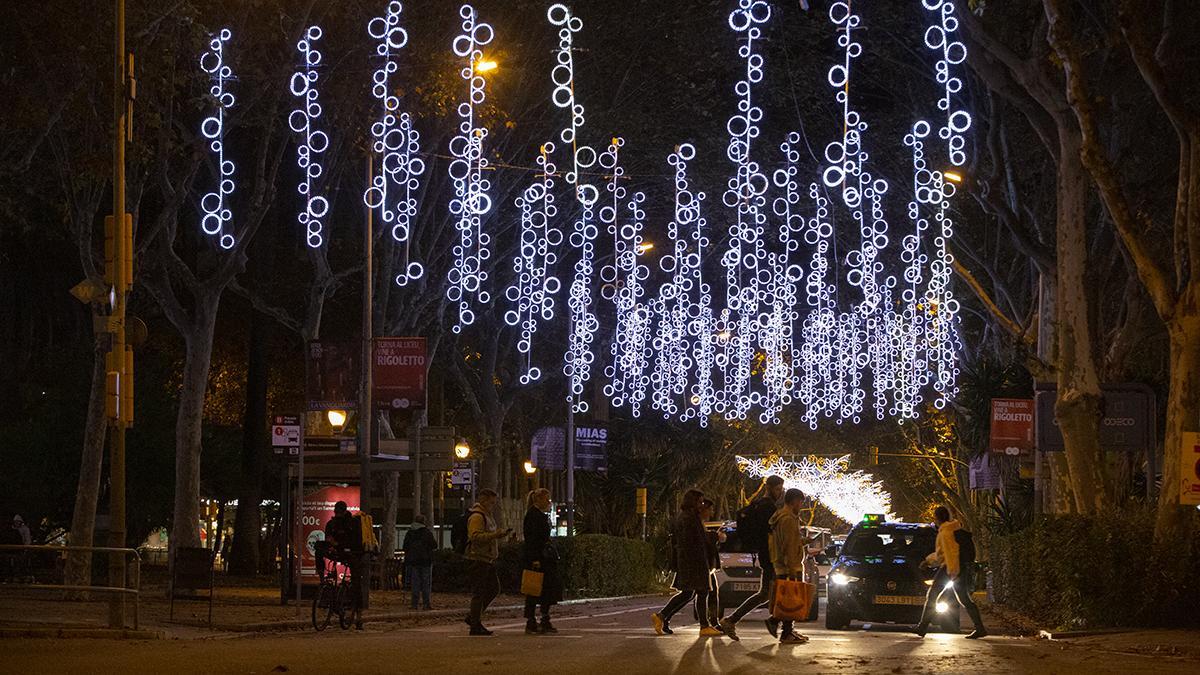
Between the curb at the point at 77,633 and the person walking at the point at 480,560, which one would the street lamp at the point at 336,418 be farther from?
the person walking at the point at 480,560

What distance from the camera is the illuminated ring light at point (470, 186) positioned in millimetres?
28266

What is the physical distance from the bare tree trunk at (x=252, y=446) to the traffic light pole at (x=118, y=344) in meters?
19.8

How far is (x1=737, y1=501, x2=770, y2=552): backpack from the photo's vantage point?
57.7 feet

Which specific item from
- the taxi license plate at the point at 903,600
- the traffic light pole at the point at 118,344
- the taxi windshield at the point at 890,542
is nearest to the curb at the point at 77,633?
the traffic light pole at the point at 118,344

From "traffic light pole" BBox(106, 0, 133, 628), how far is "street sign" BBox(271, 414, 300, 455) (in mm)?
4939

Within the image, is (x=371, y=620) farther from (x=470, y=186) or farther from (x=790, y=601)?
(x=470, y=186)

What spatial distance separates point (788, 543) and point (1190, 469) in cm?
417

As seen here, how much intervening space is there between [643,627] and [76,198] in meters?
11.2

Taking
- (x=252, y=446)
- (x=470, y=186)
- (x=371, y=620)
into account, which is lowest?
(x=371, y=620)

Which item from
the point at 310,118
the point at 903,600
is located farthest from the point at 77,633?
the point at 310,118

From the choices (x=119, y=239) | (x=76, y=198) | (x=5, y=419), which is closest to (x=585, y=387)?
(x=5, y=419)

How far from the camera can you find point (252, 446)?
39.6 metres

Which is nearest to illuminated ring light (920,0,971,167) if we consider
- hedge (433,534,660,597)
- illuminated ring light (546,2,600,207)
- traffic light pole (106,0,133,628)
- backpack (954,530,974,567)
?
illuminated ring light (546,2,600,207)

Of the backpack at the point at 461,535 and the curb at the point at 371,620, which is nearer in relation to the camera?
the backpack at the point at 461,535
